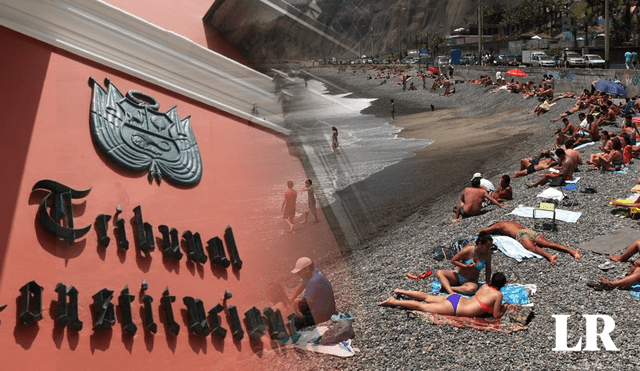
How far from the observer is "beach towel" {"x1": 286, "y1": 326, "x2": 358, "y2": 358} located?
3194 mm

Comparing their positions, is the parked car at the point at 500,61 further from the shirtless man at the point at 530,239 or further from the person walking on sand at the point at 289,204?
the person walking on sand at the point at 289,204

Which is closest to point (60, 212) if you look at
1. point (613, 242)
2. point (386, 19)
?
point (386, 19)

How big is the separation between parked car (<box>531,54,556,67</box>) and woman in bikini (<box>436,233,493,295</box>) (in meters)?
23.6

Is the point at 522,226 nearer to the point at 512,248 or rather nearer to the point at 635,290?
the point at 512,248

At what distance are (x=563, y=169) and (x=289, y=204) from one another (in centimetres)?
721

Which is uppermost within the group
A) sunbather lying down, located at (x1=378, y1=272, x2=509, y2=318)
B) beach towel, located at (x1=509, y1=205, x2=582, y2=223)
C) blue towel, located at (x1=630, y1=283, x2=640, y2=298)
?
beach towel, located at (x1=509, y1=205, x2=582, y2=223)

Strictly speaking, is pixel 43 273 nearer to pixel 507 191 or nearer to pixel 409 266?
pixel 409 266

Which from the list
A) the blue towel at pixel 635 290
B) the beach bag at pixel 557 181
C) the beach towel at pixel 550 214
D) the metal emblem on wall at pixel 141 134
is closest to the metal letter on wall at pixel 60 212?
the metal emblem on wall at pixel 141 134

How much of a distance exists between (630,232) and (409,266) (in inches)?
90.5

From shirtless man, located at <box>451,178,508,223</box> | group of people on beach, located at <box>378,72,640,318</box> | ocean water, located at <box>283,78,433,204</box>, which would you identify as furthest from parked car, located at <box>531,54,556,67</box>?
ocean water, located at <box>283,78,433,204</box>

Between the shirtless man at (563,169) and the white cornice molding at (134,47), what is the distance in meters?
7.04

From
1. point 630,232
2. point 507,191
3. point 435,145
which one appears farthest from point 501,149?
point 630,232

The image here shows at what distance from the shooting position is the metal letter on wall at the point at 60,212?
8.35 ft

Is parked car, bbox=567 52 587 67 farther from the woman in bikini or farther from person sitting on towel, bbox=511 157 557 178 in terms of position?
the woman in bikini
